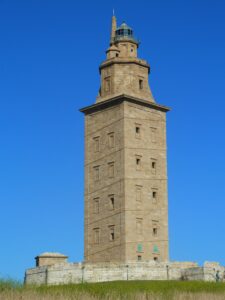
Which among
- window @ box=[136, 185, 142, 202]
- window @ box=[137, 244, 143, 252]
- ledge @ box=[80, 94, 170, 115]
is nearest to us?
window @ box=[137, 244, 143, 252]

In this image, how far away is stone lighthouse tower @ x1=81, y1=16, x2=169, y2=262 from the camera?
228 feet

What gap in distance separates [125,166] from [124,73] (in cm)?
900

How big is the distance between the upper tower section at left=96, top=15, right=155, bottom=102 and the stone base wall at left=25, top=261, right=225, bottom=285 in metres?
15.8

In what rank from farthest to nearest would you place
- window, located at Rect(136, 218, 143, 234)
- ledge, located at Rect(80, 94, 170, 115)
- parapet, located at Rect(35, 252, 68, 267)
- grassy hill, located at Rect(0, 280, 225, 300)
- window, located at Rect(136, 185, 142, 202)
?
parapet, located at Rect(35, 252, 68, 267)
ledge, located at Rect(80, 94, 170, 115)
window, located at Rect(136, 185, 142, 202)
window, located at Rect(136, 218, 143, 234)
grassy hill, located at Rect(0, 280, 225, 300)

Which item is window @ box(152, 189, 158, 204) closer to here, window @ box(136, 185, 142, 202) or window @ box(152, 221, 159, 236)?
window @ box(136, 185, 142, 202)

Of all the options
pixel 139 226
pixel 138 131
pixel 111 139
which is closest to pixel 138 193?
pixel 139 226

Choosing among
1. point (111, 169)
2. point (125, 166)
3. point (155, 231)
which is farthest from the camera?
point (111, 169)

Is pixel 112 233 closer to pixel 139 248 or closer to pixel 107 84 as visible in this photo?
pixel 139 248

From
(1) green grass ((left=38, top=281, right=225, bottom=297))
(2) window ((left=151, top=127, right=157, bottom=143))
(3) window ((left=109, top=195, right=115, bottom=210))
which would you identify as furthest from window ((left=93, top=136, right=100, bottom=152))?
(1) green grass ((left=38, top=281, right=225, bottom=297))

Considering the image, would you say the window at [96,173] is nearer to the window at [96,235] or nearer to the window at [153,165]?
the window at [96,235]

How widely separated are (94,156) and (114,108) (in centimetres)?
466

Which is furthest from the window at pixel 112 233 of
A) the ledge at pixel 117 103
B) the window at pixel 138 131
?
the ledge at pixel 117 103

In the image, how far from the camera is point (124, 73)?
73.8 m

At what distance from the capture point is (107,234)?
70250mm
